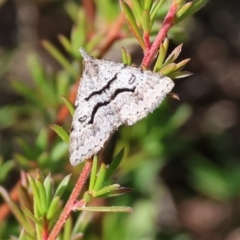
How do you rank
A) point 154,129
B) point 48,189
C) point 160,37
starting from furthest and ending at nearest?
1. point 154,129
2. point 48,189
3. point 160,37

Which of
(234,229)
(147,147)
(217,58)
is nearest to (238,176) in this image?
(234,229)

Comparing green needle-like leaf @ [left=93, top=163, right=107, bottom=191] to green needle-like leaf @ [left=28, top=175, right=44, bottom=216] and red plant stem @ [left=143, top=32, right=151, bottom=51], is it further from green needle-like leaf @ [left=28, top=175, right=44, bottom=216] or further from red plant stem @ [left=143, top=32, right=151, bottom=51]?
red plant stem @ [left=143, top=32, right=151, bottom=51]

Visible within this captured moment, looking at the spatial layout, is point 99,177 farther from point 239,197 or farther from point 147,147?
point 239,197

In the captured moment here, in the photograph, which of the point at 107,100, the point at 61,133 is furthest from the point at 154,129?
the point at 61,133

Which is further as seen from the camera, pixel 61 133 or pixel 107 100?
pixel 107 100

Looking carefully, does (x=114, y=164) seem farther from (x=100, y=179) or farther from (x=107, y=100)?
(x=107, y=100)

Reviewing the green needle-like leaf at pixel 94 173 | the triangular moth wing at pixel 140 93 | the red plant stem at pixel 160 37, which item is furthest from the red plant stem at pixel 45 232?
the red plant stem at pixel 160 37
